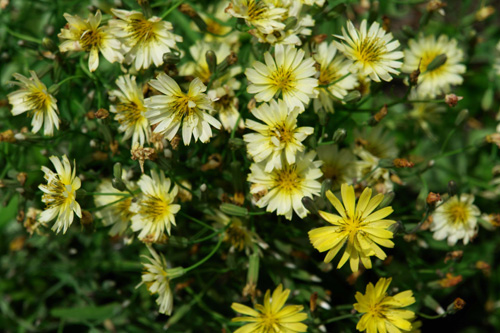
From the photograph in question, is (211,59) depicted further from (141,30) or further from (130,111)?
(130,111)

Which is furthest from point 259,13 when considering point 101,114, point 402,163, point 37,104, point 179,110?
point 37,104

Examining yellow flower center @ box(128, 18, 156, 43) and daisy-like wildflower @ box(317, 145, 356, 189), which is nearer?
yellow flower center @ box(128, 18, 156, 43)

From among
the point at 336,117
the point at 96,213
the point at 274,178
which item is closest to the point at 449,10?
the point at 336,117

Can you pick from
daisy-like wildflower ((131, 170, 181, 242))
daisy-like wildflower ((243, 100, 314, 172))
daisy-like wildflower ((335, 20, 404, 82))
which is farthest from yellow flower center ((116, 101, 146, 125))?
daisy-like wildflower ((335, 20, 404, 82))

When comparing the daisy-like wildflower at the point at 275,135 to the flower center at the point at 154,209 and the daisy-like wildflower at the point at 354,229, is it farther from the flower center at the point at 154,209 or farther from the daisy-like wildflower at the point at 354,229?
the flower center at the point at 154,209

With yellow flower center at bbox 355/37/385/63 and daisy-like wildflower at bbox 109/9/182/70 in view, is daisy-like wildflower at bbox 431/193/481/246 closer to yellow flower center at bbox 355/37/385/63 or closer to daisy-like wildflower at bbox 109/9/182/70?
yellow flower center at bbox 355/37/385/63
